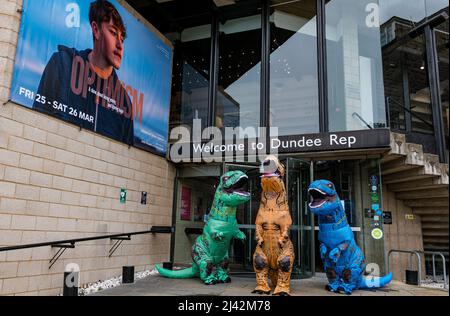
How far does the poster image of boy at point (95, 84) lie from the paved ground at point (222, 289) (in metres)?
2.59

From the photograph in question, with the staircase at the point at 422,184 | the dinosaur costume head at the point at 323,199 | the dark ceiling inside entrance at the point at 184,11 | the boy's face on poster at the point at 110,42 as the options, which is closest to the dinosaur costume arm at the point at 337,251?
the dinosaur costume head at the point at 323,199

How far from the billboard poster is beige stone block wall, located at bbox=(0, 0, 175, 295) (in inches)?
7.2

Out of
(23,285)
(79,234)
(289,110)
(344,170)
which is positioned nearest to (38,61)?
(79,234)

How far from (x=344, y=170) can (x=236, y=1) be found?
4686 mm

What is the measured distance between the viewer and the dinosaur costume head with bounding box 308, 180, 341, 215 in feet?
16.5

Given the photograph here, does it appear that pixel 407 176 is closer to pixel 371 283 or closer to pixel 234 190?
pixel 371 283

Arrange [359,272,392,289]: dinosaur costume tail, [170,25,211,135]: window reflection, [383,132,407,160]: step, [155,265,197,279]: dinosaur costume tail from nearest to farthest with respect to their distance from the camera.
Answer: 1. [359,272,392,289]: dinosaur costume tail
2. [155,265,197,279]: dinosaur costume tail
3. [383,132,407,160]: step
4. [170,25,211,135]: window reflection

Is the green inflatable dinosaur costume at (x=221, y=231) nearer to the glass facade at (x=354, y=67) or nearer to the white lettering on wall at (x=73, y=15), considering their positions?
the glass facade at (x=354, y=67)

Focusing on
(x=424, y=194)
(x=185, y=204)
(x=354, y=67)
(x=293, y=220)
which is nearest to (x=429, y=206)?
(x=424, y=194)

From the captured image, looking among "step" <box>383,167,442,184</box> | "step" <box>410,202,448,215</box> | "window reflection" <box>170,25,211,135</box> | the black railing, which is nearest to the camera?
the black railing

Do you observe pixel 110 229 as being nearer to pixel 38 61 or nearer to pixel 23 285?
pixel 23 285

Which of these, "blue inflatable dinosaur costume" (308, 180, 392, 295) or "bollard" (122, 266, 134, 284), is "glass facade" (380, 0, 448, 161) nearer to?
"blue inflatable dinosaur costume" (308, 180, 392, 295)

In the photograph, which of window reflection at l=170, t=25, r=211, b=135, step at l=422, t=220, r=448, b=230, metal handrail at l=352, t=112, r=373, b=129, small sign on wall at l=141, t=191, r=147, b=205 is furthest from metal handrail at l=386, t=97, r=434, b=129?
small sign on wall at l=141, t=191, r=147, b=205

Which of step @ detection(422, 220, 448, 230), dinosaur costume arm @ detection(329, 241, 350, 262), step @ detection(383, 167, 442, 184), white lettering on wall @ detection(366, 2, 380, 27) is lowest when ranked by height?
dinosaur costume arm @ detection(329, 241, 350, 262)
